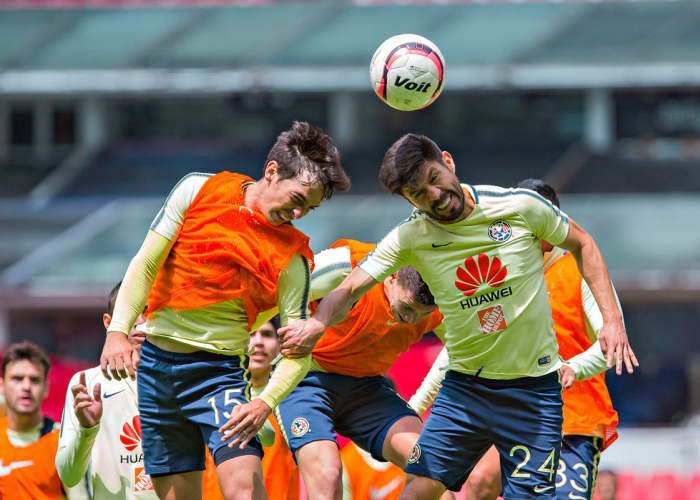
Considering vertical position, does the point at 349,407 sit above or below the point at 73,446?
above

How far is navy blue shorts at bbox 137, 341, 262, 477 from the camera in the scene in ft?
17.1

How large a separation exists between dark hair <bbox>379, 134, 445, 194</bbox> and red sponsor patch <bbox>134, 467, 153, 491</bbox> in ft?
7.34

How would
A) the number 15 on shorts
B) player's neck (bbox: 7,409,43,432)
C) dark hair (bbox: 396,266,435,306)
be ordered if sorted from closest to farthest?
the number 15 on shorts, dark hair (bbox: 396,266,435,306), player's neck (bbox: 7,409,43,432)

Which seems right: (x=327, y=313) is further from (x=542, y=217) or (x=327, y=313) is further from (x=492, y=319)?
(x=542, y=217)

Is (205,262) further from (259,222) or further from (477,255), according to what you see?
(477,255)

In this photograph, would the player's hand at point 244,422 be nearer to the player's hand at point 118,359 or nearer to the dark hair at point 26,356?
the player's hand at point 118,359

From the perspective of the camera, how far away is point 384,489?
7805 millimetres

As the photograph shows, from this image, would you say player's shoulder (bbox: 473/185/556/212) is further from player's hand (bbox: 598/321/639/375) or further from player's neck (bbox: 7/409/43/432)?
player's neck (bbox: 7/409/43/432)

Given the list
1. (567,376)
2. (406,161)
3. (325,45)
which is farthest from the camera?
(325,45)

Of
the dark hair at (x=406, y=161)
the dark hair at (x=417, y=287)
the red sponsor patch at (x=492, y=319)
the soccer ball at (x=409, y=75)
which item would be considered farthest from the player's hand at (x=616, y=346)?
the soccer ball at (x=409, y=75)

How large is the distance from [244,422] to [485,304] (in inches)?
51.6

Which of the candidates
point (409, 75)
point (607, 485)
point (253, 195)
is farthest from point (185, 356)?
point (607, 485)

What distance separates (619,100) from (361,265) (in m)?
20.1

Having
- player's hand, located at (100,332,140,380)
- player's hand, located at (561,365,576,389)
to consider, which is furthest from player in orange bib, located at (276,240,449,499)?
player's hand, located at (100,332,140,380)
